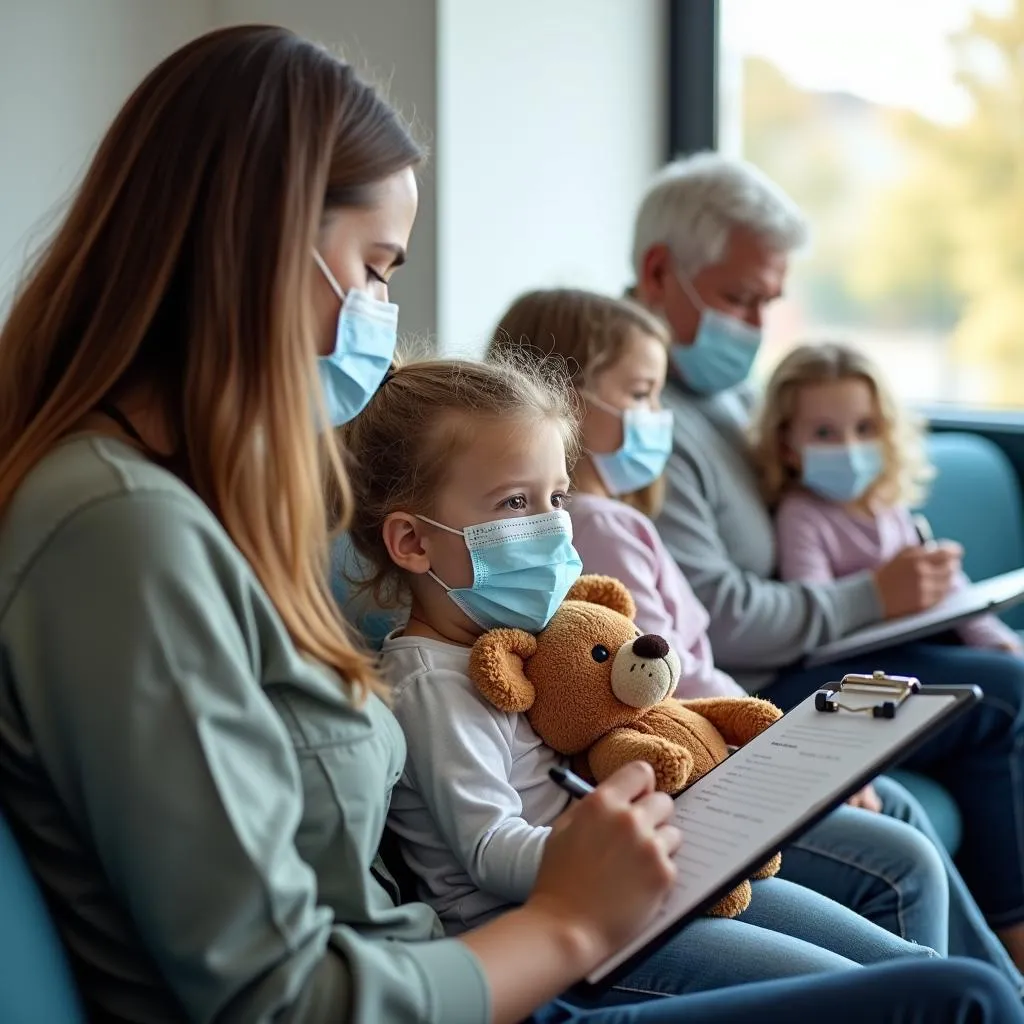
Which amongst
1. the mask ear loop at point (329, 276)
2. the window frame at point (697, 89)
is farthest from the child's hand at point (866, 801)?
the window frame at point (697, 89)

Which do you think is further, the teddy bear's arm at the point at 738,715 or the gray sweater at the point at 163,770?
the teddy bear's arm at the point at 738,715

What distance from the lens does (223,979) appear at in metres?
0.88

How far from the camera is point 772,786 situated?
117cm

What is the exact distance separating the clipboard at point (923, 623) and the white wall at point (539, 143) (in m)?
0.87

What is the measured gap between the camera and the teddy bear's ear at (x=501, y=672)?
1299 millimetres

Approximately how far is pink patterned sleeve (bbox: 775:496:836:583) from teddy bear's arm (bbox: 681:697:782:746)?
2.90ft

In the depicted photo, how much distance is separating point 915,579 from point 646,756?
1110 mm

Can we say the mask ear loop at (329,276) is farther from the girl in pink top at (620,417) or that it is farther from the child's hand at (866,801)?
the child's hand at (866,801)

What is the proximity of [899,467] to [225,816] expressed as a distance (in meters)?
1.86

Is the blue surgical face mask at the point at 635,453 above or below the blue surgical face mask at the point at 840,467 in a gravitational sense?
above

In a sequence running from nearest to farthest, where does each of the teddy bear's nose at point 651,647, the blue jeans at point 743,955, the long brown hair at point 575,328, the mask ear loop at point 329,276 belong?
the mask ear loop at point 329,276 < the blue jeans at point 743,955 < the teddy bear's nose at point 651,647 < the long brown hair at point 575,328

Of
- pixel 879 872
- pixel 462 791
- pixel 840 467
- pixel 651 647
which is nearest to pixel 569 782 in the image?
pixel 462 791

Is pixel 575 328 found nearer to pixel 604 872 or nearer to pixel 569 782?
pixel 569 782

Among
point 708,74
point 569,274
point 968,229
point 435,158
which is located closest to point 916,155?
point 968,229
